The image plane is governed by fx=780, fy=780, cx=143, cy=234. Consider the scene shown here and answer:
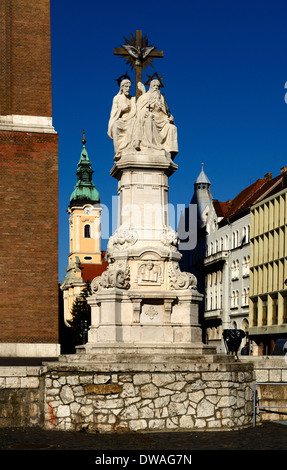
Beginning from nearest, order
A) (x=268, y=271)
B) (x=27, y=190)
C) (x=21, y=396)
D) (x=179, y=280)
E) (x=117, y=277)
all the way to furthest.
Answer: (x=21, y=396)
(x=117, y=277)
(x=179, y=280)
(x=27, y=190)
(x=268, y=271)

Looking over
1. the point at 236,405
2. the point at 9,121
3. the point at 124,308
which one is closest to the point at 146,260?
the point at 124,308

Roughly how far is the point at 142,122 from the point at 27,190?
1495 cm

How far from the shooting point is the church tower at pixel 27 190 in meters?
31.4

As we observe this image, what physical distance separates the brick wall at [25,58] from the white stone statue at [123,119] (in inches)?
587

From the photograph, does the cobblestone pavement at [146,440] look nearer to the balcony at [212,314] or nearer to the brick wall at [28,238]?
the brick wall at [28,238]

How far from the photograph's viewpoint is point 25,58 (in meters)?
33.4

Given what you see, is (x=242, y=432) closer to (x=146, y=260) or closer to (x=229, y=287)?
(x=146, y=260)

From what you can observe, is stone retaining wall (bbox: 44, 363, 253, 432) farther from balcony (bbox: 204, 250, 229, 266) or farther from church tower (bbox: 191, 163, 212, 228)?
church tower (bbox: 191, 163, 212, 228)

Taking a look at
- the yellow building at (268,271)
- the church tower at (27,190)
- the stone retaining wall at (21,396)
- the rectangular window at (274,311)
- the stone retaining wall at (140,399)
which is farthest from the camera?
the rectangular window at (274,311)

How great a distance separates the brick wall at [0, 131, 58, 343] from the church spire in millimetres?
106220

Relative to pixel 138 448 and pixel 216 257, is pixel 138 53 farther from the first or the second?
pixel 216 257

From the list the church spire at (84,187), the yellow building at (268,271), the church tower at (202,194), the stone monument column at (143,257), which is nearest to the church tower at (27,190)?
the stone monument column at (143,257)

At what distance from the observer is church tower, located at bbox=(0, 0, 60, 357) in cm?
3144

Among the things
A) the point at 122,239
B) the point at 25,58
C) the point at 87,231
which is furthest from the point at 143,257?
the point at 87,231
